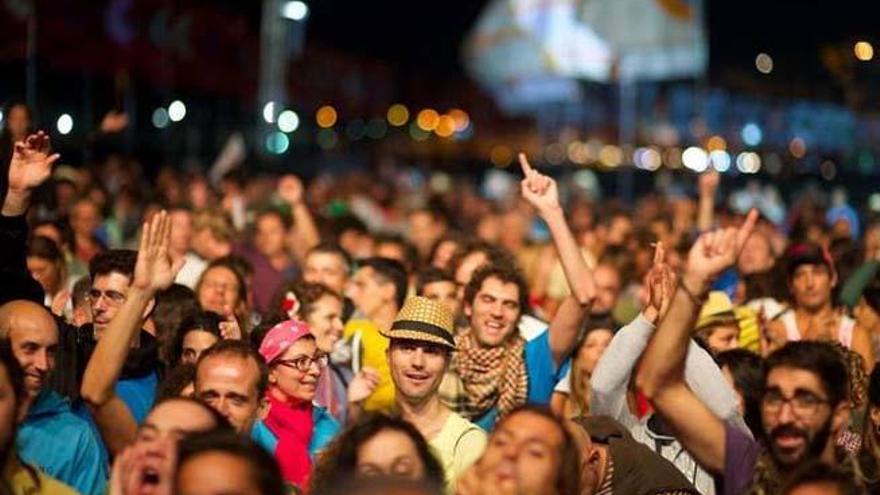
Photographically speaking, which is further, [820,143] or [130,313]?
[820,143]

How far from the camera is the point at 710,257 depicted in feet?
23.1

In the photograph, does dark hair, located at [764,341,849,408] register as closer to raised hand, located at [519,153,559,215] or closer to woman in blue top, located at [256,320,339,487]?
woman in blue top, located at [256,320,339,487]

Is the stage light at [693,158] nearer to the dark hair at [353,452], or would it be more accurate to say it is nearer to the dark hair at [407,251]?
the dark hair at [407,251]

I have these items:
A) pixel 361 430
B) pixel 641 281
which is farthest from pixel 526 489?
pixel 641 281

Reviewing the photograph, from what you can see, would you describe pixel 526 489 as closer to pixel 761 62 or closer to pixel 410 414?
pixel 410 414

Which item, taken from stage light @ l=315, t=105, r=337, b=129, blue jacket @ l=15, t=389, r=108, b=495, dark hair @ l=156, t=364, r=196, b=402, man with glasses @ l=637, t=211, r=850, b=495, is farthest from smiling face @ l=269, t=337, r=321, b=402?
stage light @ l=315, t=105, r=337, b=129

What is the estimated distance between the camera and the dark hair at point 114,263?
10.0 meters

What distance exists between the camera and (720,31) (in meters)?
53.9

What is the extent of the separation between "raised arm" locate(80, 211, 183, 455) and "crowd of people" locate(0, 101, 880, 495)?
10 millimetres

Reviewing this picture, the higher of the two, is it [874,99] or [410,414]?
[874,99]

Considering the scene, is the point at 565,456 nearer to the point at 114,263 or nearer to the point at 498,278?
the point at 114,263

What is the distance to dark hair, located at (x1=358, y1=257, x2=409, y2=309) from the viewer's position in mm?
12931

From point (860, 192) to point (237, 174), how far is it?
14097 mm

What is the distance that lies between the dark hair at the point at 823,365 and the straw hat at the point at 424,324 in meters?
1.93
